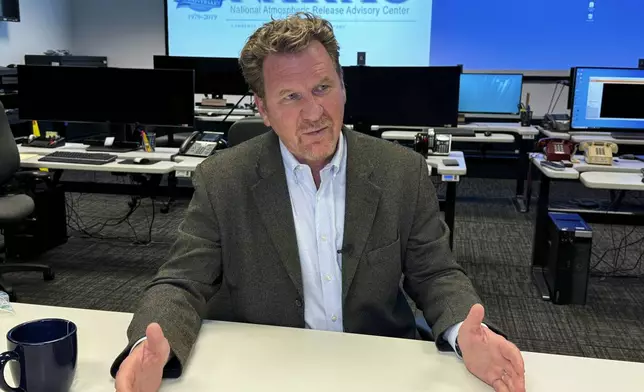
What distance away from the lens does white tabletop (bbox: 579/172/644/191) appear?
110 inches

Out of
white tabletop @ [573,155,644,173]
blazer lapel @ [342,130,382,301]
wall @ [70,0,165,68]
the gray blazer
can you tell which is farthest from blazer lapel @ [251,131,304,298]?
wall @ [70,0,165,68]

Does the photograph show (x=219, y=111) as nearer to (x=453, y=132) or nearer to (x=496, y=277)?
(x=453, y=132)

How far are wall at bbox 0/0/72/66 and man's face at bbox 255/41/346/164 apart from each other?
6332 millimetres

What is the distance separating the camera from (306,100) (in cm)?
123

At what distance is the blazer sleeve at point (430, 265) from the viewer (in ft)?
3.92

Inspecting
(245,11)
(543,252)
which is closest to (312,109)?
(543,252)

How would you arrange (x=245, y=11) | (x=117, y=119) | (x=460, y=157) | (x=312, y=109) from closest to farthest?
1. (x=312, y=109)
2. (x=460, y=157)
3. (x=117, y=119)
4. (x=245, y=11)

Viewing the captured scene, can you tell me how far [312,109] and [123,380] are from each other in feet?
2.14

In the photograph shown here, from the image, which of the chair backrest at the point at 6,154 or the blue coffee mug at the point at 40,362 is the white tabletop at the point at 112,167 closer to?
the chair backrest at the point at 6,154

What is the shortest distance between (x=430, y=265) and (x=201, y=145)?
258cm

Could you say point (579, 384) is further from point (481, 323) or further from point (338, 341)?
point (338, 341)

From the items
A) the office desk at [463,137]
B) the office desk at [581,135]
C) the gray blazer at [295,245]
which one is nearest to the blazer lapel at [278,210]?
the gray blazer at [295,245]

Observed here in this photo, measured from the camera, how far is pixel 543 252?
3480mm

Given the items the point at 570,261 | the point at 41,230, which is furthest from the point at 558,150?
the point at 41,230
